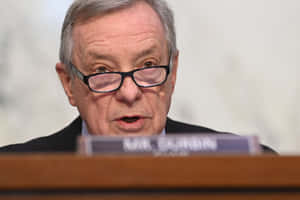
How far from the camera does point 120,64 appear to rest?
5.75ft

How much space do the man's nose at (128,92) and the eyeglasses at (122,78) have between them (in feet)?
0.03

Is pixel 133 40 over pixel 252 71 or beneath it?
over

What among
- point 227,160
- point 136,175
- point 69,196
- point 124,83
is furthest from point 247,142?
point 124,83

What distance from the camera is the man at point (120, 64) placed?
1742 mm

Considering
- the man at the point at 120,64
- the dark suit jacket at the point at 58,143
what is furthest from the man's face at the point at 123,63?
the dark suit jacket at the point at 58,143

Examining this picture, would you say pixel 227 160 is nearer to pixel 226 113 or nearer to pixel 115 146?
pixel 115 146

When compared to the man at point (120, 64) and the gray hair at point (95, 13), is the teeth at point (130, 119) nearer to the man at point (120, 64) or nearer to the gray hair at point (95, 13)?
the man at point (120, 64)

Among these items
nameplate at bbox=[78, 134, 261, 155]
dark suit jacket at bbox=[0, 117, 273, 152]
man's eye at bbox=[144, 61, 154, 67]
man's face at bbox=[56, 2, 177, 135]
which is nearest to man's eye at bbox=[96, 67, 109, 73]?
man's face at bbox=[56, 2, 177, 135]

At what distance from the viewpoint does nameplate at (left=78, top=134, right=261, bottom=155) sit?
100 cm

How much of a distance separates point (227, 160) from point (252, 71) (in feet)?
5.81

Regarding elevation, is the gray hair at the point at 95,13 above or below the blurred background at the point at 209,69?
above

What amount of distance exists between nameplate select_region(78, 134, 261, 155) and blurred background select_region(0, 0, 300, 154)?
159 cm

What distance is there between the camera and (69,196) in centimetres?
93

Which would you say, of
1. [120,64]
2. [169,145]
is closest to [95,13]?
[120,64]
